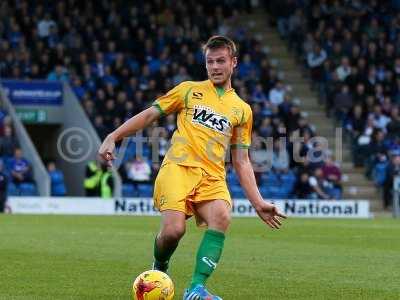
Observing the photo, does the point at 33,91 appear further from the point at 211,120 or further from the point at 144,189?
the point at 211,120

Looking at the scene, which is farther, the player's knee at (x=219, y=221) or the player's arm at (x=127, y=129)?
the player's knee at (x=219, y=221)

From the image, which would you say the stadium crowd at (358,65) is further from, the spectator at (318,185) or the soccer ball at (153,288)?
the soccer ball at (153,288)

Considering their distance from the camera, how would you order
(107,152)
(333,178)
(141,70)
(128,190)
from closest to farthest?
(107,152) → (128,190) → (333,178) → (141,70)

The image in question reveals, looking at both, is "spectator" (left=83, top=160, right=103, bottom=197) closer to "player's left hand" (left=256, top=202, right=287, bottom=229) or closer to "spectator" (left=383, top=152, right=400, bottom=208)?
"spectator" (left=383, top=152, right=400, bottom=208)

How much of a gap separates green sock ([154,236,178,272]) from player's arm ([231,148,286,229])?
76 cm

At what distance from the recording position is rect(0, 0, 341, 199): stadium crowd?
3033 centimetres

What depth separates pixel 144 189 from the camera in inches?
1153

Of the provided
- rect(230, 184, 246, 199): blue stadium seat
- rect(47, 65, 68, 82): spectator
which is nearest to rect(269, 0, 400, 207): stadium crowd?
rect(230, 184, 246, 199): blue stadium seat

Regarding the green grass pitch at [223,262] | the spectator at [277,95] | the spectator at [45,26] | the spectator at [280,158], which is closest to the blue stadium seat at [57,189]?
the spectator at [45,26]

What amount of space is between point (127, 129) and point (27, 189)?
19.5 meters

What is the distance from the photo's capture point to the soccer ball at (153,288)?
8758mm

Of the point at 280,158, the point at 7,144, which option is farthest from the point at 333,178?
the point at 7,144

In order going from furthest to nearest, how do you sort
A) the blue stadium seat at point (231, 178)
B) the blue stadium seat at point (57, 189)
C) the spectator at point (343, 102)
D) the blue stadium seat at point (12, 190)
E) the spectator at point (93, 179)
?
the spectator at point (343, 102) < the blue stadium seat at point (231, 178) < the blue stadium seat at point (57, 189) < the spectator at point (93, 179) < the blue stadium seat at point (12, 190)

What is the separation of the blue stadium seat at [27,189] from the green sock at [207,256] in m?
19.5
